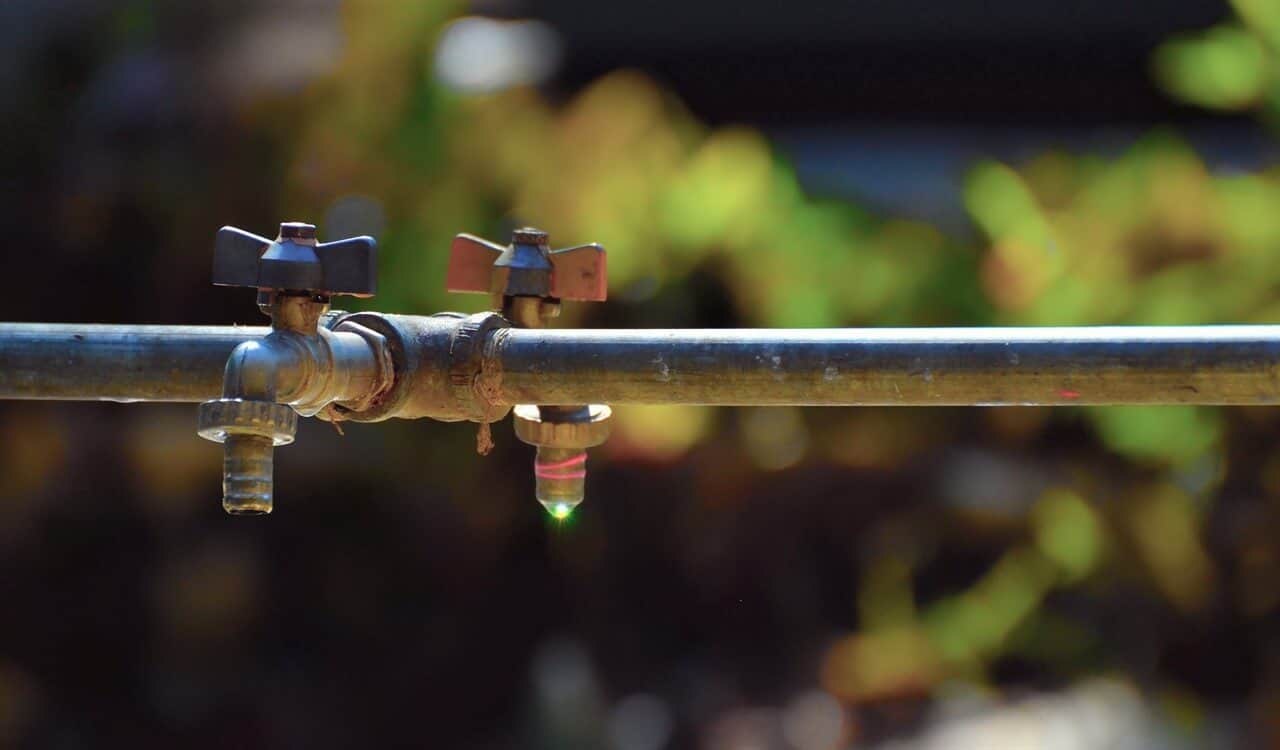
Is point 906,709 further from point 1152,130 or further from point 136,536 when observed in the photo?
point 136,536

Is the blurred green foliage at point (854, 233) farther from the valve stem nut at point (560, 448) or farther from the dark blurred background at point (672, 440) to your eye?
the valve stem nut at point (560, 448)

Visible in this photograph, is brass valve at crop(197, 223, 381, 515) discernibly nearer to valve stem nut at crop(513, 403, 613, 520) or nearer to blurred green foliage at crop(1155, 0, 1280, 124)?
valve stem nut at crop(513, 403, 613, 520)

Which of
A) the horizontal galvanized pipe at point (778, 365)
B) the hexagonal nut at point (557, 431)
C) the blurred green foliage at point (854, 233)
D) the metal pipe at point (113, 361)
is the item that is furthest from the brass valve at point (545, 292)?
the blurred green foliage at point (854, 233)

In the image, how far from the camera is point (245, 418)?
1402mm

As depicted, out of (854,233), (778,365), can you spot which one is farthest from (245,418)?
(854,233)

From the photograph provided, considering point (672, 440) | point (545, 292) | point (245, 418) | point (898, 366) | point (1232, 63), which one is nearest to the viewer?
point (245, 418)

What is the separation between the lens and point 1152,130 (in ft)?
18.8

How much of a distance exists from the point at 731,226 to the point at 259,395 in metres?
4.26

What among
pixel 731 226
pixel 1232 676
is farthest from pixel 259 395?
pixel 1232 676

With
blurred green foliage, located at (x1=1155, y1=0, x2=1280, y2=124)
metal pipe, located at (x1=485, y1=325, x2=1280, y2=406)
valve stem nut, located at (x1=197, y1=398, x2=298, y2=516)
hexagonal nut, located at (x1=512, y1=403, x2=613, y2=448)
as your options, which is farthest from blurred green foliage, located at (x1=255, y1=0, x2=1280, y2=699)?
valve stem nut, located at (x1=197, y1=398, x2=298, y2=516)

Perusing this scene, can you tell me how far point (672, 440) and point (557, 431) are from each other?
363 centimetres

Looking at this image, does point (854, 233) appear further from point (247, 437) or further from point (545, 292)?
point (247, 437)

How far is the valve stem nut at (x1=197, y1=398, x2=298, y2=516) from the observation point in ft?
4.61

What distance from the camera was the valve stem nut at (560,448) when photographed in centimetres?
191
